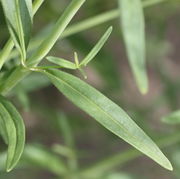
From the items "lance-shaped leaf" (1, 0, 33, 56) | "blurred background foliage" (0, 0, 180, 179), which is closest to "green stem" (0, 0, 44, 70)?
"lance-shaped leaf" (1, 0, 33, 56)

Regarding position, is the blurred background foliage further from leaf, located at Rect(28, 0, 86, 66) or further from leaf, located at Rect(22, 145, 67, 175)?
leaf, located at Rect(28, 0, 86, 66)

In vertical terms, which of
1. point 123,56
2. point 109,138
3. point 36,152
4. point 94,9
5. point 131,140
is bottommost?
point 131,140

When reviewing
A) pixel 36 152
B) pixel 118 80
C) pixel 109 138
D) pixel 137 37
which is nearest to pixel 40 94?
pixel 109 138

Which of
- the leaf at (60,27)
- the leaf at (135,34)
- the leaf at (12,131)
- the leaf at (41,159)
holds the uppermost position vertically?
the leaf at (135,34)

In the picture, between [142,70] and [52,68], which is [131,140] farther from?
[142,70]

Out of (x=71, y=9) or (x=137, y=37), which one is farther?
(x=137, y=37)

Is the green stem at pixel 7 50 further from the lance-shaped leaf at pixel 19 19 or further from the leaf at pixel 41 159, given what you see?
the leaf at pixel 41 159

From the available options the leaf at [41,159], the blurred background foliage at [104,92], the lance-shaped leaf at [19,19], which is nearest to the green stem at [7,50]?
the lance-shaped leaf at [19,19]
